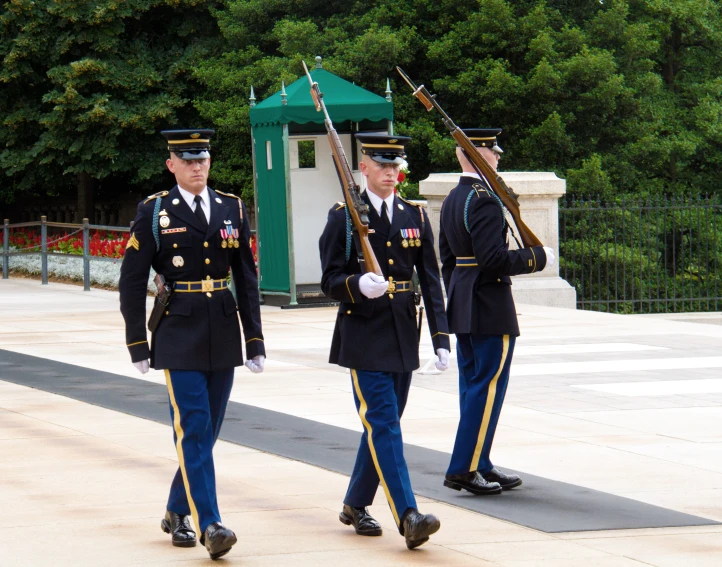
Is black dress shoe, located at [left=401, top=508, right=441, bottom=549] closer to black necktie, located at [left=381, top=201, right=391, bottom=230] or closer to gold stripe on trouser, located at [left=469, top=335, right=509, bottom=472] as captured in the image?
gold stripe on trouser, located at [left=469, top=335, right=509, bottom=472]

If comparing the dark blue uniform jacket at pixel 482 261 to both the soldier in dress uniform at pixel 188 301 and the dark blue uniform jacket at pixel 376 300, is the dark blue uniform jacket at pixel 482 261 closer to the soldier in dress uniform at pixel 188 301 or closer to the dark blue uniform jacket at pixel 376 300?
the dark blue uniform jacket at pixel 376 300

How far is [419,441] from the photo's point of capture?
8000 mm

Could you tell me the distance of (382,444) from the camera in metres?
5.55

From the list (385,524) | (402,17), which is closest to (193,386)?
(385,524)

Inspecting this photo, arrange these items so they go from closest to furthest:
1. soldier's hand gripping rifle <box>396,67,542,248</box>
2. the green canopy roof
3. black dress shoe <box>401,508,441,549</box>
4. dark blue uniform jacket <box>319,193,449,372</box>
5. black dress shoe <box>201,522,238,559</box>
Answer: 1. black dress shoe <box>201,522,238,559</box>
2. black dress shoe <box>401,508,441,549</box>
3. dark blue uniform jacket <box>319,193,449,372</box>
4. soldier's hand gripping rifle <box>396,67,542,248</box>
5. the green canopy roof

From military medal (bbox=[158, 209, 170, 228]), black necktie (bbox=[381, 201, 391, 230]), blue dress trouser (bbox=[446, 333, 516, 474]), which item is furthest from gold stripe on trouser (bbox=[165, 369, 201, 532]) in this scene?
blue dress trouser (bbox=[446, 333, 516, 474])

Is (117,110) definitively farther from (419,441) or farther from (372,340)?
(372,340)

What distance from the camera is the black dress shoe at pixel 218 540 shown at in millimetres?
5203

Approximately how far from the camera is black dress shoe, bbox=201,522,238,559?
5203mm

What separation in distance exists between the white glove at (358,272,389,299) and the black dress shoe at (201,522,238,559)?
1143mm

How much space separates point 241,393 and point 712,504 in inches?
179

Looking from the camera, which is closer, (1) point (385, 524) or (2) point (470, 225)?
(1) point (385, 524)

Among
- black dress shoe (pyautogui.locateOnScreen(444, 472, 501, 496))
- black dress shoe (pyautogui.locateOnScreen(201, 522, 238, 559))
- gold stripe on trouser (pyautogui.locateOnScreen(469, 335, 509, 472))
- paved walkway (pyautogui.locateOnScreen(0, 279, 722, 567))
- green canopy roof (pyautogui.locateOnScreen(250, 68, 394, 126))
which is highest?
green canopy roof (pyautogui.locateOnScreen(250, 68, 394, 126))

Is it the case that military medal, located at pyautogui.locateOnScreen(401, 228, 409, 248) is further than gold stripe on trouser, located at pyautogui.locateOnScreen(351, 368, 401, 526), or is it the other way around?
military medal, located at pyautogui.locateOnScreen(401, 228, 409, 248)
